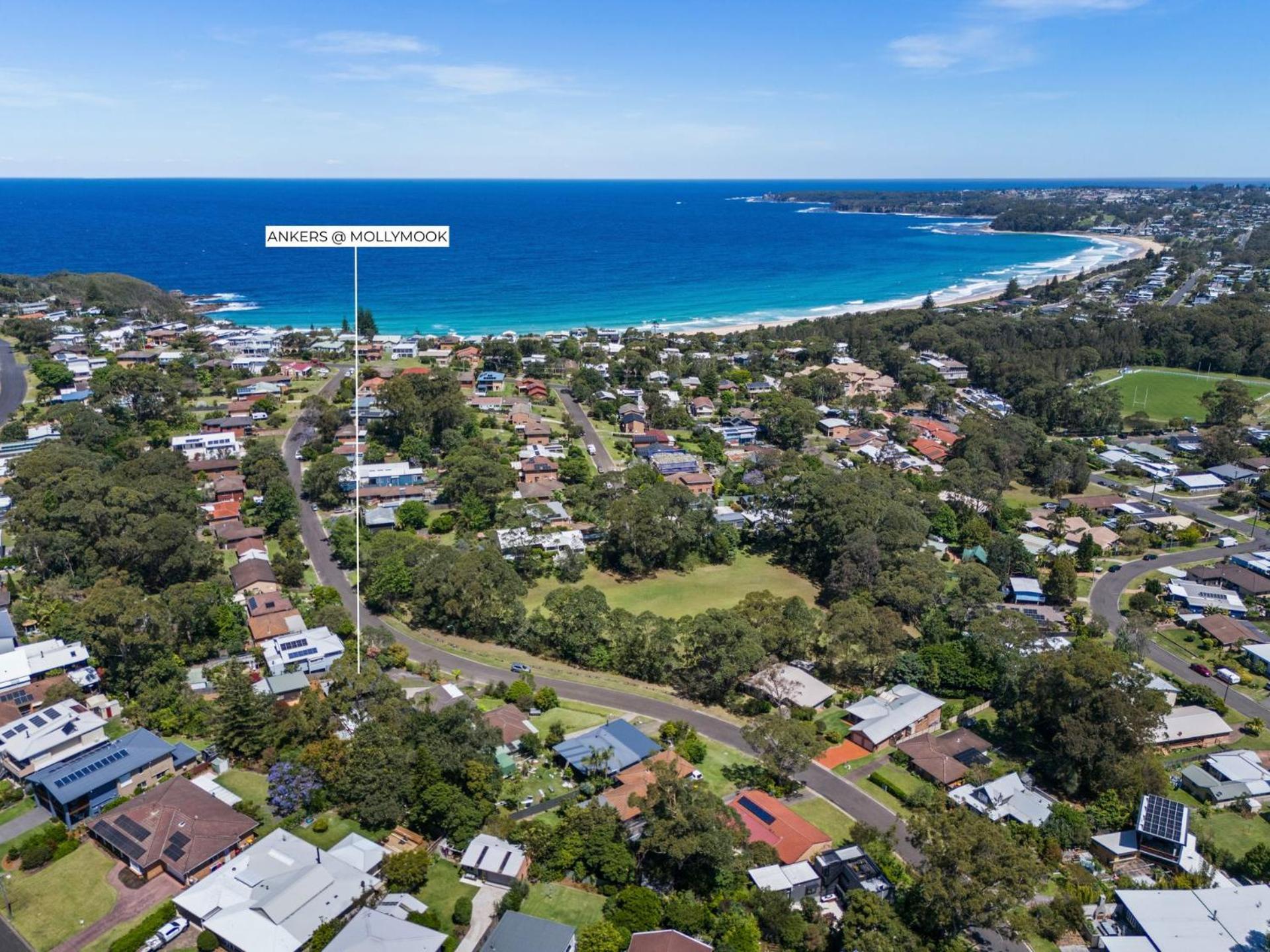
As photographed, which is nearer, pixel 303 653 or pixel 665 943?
pixel 665 943

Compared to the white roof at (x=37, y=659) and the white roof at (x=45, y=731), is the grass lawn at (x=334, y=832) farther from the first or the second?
the white roof at (x=37, y=659)

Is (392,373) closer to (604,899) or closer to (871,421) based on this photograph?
(871,421)

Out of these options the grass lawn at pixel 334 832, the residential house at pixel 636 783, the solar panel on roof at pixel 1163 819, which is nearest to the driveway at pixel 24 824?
the grass lawn at pixel 334 832

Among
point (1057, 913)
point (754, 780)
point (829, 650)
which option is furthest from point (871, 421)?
point (1057, 913)

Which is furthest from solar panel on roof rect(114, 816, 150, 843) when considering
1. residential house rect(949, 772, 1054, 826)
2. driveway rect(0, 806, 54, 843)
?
residential house rect(949, 772, 1054, 826)

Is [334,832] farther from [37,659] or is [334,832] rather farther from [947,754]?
[947,754]

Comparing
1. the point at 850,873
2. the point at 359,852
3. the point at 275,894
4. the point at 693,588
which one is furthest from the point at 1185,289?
the point at 275,894
